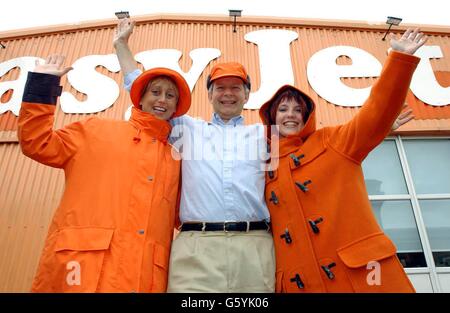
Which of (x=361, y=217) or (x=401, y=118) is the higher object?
(x=401, y=118)

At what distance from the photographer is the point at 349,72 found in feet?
22.9

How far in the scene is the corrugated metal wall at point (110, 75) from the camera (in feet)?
18.1

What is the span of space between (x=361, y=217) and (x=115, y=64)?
657 centimetres

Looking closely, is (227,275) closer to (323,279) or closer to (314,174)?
(323,279)

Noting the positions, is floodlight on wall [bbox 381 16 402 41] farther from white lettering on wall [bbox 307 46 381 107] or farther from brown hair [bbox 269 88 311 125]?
brown hair [bbox 269 88 311 125]

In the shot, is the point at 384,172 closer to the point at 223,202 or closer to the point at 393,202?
the point at 393,202

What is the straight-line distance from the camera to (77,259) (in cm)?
186

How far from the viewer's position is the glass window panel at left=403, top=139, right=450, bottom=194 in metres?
6.07

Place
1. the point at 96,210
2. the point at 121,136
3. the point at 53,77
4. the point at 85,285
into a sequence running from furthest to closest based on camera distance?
the point at 121,136
the point at 53,77
the point at 96,210
the point at 85,285

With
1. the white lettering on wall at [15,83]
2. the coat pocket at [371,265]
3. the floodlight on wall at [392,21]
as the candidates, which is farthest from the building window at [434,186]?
the white lettering on wall at [15,83]

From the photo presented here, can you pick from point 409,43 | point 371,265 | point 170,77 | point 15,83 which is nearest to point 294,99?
point 409,43

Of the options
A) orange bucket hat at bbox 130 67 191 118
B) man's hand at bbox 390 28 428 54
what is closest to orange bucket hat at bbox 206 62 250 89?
orange bucket hat at bbox 130 67 191 118

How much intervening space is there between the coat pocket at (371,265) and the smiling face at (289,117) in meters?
1.00

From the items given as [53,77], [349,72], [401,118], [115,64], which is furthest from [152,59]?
[401,118]
